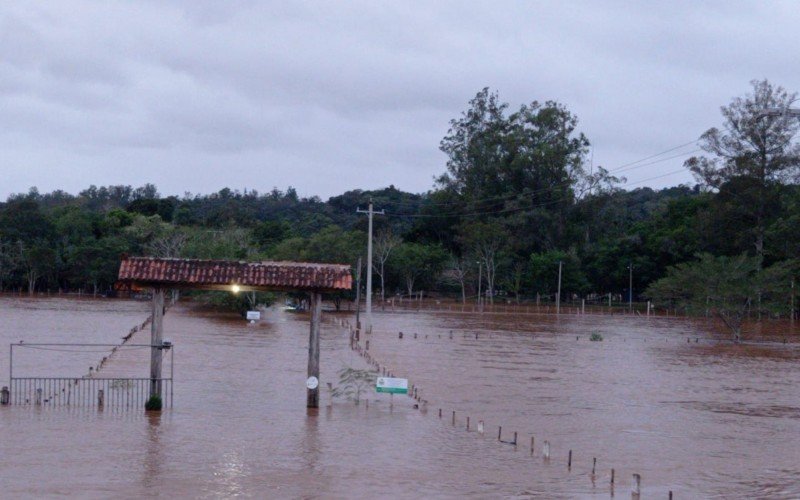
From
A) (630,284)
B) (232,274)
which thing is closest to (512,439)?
(232,274)

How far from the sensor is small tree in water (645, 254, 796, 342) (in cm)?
Answer: 5484

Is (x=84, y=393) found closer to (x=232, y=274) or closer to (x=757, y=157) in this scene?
(x=232, y=274)

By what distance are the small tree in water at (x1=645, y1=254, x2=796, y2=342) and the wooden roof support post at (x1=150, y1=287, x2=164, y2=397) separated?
40589mm

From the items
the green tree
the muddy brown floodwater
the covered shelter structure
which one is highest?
the green tree

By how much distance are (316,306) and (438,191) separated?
88.4 m

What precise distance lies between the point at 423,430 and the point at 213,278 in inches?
227

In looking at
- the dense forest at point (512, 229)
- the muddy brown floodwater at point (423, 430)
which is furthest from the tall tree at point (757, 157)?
the muddy brown floodwater at point (423, 430)

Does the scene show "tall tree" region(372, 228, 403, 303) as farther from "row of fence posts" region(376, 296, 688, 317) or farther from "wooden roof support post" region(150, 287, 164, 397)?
"wooden roof support post" region(150, 287, 164, 397)

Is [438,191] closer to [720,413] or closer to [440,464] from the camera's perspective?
[720,413]

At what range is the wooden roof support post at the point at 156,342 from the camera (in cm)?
2119

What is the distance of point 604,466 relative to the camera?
699 inches

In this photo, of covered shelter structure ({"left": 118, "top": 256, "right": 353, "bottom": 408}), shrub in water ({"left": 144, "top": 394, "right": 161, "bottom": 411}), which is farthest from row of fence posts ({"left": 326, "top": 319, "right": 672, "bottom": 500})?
shrub in water ({"left": 144, "top": 394, "right": 161, "bottom": 411})

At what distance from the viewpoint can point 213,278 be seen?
70.5ft

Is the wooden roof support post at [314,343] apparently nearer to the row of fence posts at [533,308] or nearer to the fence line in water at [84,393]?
the fence line in water at [84,393]
